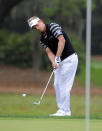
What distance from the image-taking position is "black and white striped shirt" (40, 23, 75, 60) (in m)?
11.4

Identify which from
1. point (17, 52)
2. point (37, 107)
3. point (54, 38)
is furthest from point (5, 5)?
point (54, 38)

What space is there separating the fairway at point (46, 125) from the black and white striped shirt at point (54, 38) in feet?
5.46

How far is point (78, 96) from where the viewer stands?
27.5 meters

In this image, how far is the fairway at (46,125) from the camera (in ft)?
29.8

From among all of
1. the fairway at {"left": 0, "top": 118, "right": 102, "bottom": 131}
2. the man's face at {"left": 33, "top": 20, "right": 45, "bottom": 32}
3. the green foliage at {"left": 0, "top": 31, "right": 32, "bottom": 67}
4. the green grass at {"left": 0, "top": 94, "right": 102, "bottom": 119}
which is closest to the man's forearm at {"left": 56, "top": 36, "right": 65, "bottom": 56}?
the man's face at {"left": 33, "top": 20, "right": 45, "bottom": 32}

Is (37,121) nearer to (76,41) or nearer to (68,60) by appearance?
(68,60)

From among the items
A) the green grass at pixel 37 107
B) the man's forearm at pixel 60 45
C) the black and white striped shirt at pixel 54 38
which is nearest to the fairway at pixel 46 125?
the man's forearm at pixel 60 45

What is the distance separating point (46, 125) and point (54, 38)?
2.44 meters

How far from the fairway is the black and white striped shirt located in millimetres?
1663

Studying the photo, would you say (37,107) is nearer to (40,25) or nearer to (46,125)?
(40,25)

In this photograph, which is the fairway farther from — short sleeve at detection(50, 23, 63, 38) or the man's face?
the man's face

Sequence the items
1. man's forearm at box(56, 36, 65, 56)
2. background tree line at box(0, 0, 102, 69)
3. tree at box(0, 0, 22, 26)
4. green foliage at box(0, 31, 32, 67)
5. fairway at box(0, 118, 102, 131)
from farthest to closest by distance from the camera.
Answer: green foliage at box(0, 31, 32, 67) < background tree line at box(0, 0, 102, 69) < tree at box(0, 0, 22, 26) < man's forearm at box(56, 36, 65, 56) < fairway at box(0, 118, 102, 131)

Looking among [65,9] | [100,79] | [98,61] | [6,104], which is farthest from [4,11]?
[98,61]

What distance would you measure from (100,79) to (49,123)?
93.3ft
